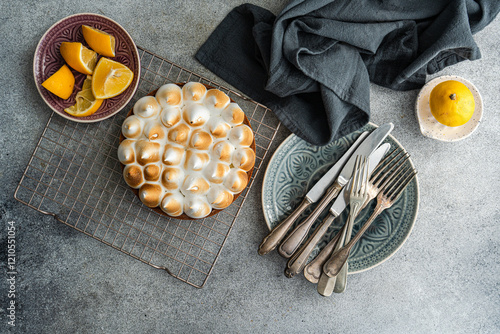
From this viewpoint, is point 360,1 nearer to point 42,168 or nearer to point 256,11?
point 256,11

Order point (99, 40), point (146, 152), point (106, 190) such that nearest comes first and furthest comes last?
point (146, 152) < point (99, 40) < point (106, 190)

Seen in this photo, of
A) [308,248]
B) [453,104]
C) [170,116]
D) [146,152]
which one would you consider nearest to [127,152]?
[146,152]

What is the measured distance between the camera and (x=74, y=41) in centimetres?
108

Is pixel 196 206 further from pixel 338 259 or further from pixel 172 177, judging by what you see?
pixel 338 259

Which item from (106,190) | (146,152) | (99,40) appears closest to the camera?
(146,152)

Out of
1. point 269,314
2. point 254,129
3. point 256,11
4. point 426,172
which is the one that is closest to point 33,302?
point 269,314

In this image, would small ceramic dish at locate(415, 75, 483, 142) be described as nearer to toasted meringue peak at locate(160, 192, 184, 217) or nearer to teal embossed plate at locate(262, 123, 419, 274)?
teal embossed plate at locate(262, 123, 419, 274)

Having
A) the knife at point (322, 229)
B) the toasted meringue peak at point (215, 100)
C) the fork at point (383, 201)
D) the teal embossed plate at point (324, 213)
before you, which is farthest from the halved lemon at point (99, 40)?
the fork at point (383, 201)

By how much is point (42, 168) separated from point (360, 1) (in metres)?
1.22

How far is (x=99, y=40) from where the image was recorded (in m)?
1.03

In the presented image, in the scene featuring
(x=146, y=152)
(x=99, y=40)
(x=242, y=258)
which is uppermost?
(x=99, y=40)

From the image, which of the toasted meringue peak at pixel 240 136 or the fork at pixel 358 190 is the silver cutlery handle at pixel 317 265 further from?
the toasted meringue peak at pixel 240 136

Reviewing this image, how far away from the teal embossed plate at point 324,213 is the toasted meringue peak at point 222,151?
0.22 meters

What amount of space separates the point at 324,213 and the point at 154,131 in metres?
0.65
